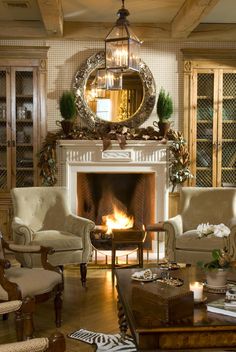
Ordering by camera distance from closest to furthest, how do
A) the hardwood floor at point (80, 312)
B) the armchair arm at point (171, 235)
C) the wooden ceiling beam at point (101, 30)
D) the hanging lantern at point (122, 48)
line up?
the hardwood floor at point (80, 312) < the hanging lantern at point (122, 48) < the armchair arm at point (171, 235) < the wooden ceiling beam at point (101, 30)

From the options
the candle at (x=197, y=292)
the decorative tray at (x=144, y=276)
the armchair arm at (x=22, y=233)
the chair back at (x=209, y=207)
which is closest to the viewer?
the candle at (x=197, y=292)

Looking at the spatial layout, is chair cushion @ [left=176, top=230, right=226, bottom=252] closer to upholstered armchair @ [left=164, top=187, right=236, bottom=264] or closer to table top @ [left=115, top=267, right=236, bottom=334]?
upholstered armchair @ [left=164, top=187, right=236, bottom=264]

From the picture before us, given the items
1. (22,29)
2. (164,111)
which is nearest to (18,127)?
(22,29)

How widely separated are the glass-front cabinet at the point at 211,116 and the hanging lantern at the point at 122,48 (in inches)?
Answer: 95.9

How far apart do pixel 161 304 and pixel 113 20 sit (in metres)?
4.47

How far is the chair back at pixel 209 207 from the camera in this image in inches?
208

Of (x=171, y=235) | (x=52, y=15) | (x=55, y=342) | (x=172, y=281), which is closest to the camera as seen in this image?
(x=55, y=342)

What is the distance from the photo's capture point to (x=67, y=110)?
6.09 metres

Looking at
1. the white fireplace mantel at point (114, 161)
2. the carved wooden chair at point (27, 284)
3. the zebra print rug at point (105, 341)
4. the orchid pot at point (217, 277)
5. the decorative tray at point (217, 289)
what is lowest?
the zebra print rug at point (105, 341)

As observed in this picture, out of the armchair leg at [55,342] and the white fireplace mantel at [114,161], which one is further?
the white fireplace mantel at [114,161]

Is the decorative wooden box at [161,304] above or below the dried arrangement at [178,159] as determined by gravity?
below

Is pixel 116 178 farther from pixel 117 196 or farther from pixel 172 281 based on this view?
pixel 172 281

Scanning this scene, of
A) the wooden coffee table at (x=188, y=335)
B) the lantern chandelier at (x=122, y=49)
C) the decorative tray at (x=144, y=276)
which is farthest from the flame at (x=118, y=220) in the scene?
the wooden coffee table at (x=188, y=335)

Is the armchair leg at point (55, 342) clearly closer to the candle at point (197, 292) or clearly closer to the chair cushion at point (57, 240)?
the candle at point (197, 292)
